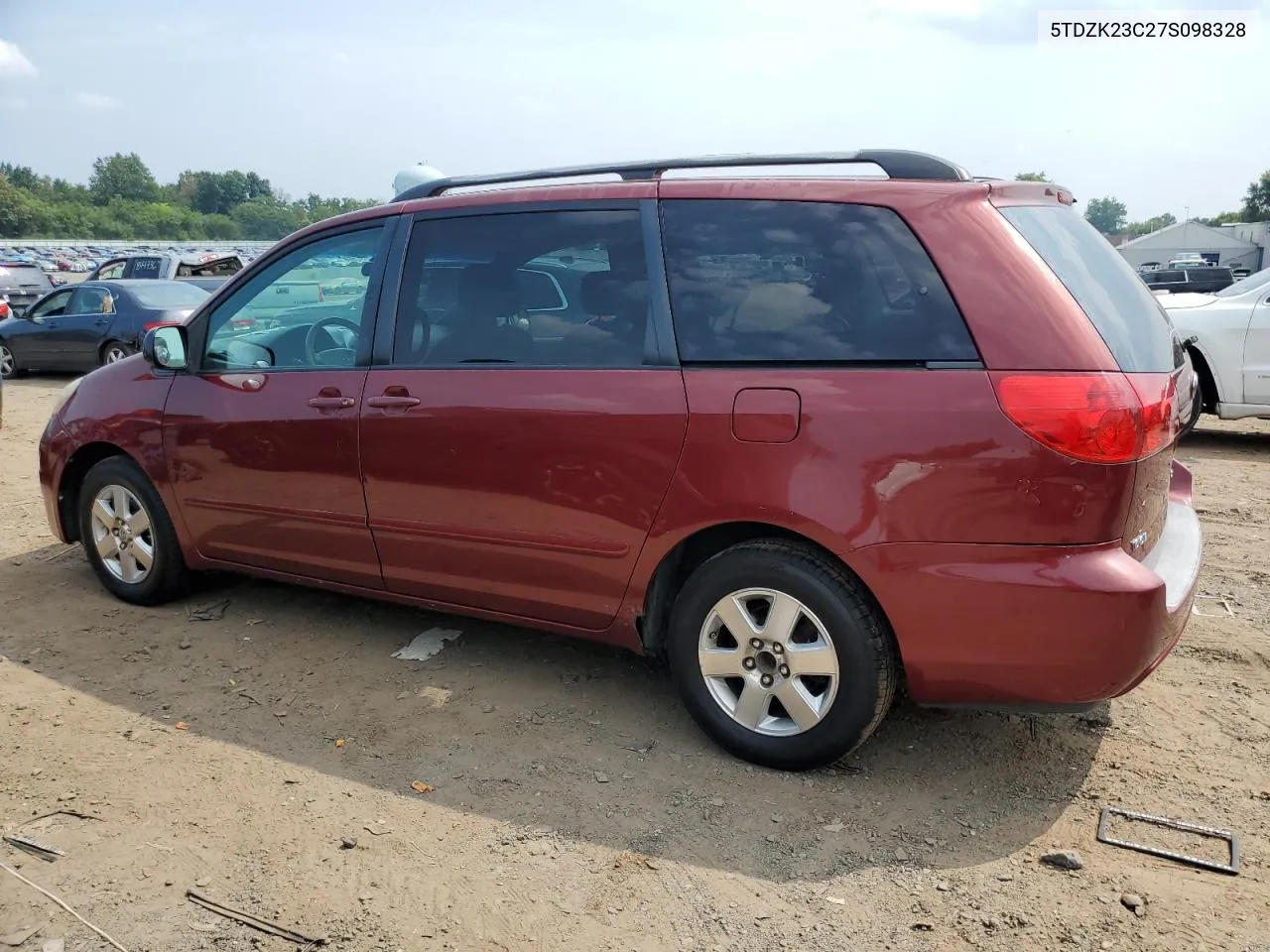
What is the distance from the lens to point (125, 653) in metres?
4.42

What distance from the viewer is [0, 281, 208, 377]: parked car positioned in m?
14.0

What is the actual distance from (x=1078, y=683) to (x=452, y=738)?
80.1 inches

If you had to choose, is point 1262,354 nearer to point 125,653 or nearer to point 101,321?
point 125,653

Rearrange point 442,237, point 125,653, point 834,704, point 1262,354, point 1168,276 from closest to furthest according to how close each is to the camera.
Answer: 1. point 834,704
2. point 442,237
3. point 125,653
4. point 1262,354
5. point 1168,276

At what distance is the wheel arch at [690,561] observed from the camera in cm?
317

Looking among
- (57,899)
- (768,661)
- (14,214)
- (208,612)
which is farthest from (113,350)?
(14,214)

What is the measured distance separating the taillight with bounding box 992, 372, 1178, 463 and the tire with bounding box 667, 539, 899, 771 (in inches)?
28.0

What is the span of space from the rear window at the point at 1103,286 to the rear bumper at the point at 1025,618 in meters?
0.59

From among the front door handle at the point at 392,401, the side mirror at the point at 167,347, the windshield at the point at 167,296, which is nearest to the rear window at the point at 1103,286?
the front door handle at the point at 392,401

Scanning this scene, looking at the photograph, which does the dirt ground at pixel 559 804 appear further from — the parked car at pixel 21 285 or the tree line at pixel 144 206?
the tree line at pixel 144 206

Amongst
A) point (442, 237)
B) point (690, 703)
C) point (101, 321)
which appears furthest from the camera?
point (101, 321)

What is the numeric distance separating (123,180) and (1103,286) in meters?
164

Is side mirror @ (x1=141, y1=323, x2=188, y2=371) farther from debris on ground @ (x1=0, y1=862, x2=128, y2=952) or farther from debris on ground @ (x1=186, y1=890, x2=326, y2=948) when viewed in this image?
debris on ground @ (x1=186, y1=890, x2=326, y2=948)

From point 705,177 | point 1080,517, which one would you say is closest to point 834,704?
point 1080,517
